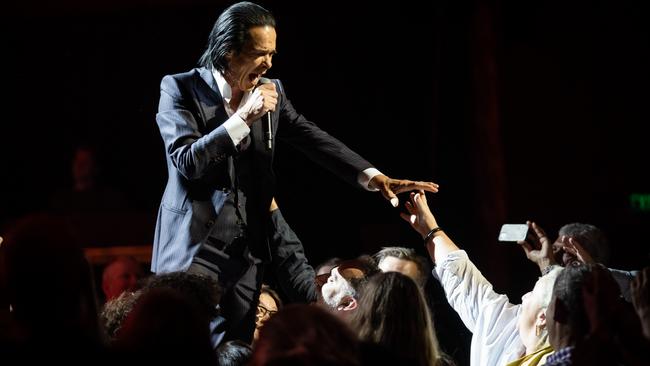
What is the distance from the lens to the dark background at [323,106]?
6090mm

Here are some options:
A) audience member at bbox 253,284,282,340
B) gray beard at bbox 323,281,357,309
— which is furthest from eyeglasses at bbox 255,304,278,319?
gray beard at bbox 323,281,357,309

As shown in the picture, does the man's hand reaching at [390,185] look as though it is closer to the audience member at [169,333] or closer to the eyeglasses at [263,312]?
the eyeglasses at [263,312]

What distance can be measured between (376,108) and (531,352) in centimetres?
358

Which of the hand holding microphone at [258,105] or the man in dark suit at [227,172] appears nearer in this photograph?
the hand holding microphone at [258,105]

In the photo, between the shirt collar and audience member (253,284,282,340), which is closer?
the shirt collar

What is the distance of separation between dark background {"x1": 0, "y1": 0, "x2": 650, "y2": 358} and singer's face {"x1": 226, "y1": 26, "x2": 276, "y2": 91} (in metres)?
2.85

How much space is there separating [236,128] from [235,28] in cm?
37

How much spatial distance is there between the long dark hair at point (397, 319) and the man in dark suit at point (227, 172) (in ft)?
2.04

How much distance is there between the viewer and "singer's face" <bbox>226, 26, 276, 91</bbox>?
122 inches

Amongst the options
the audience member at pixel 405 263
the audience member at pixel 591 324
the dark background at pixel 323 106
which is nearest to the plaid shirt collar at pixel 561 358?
the audience member at pixel 591 324

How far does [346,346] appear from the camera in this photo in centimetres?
195

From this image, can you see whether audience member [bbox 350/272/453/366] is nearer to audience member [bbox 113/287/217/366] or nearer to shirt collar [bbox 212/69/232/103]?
audience member [bbox 113/287/217/366]

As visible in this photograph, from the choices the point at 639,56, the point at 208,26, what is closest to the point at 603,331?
the point at 208,26

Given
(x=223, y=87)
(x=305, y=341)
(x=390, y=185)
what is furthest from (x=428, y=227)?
(x=305, y=341)
